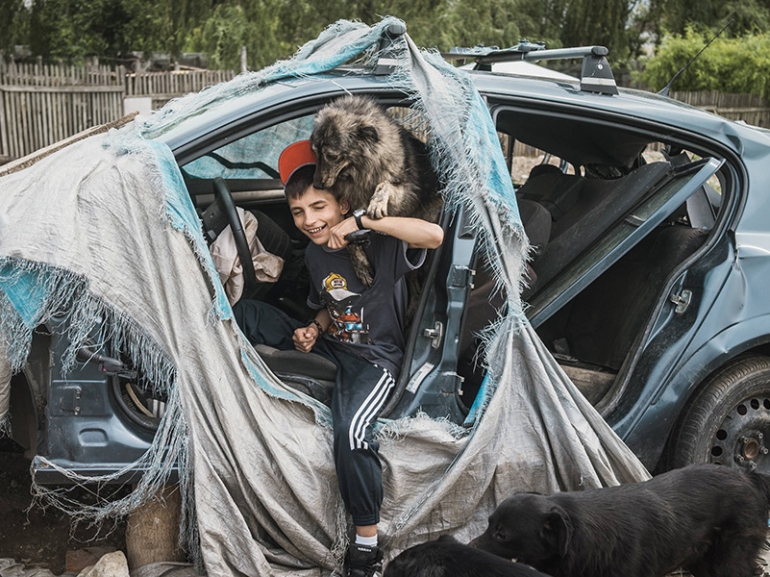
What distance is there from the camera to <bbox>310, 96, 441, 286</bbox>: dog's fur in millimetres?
3230

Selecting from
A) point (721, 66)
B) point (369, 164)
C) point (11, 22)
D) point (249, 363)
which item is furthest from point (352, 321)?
point (721, 66)

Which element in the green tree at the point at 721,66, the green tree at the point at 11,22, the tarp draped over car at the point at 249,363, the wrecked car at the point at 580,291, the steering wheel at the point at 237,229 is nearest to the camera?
the tarp draped over car at the point at 249,363

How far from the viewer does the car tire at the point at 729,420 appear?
371 centimetres

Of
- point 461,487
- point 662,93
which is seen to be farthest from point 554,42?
point 461,487

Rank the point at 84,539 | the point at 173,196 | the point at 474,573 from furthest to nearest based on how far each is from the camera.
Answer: the point at 84,539 < the point at 173,196 < the point at 474,573

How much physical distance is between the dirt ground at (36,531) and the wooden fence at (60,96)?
1060 cm

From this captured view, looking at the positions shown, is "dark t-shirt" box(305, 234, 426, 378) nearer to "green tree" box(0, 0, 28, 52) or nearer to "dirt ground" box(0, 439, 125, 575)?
"dirt ground" box(0, 439, 125, 575)

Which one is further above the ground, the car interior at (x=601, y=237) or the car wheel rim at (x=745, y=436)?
the car interior at (x=601, y=237)

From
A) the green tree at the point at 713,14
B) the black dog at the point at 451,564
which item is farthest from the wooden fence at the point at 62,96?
the green tree at the point at 713,14

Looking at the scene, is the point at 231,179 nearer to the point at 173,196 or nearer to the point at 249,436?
the point at 173,196

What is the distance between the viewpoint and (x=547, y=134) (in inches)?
166

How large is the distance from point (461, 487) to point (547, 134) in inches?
70.3

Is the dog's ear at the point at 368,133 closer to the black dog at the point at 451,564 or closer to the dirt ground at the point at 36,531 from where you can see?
the black dog at the point at 451,564

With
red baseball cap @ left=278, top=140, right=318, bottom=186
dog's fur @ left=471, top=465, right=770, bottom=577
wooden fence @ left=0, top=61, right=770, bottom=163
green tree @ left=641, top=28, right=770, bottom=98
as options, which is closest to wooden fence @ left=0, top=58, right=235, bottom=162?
wooden fence @ left=0, top=61, right=770, bottom=163
